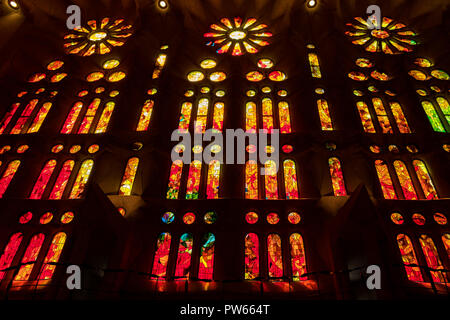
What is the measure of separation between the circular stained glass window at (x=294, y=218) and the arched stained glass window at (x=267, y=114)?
3964 millimetres

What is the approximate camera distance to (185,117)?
14.6 metres

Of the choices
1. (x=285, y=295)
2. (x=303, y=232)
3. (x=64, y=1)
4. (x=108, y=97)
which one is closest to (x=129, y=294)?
(x=285, y=295)

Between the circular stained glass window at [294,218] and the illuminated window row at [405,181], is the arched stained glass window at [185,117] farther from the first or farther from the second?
the illuminated window row at [405,181]

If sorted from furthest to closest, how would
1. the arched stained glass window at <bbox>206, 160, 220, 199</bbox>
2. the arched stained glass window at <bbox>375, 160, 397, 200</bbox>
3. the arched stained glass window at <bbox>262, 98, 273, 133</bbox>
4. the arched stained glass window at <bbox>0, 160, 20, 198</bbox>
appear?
the arched stained glass window at <bbox>262, 98, 273, 133</bbox>
the arched stained glass window at <bbox>0, 160, 20, 198</bbox>
the arched stained glass window at <bbox>206, 160, 220, 199</bbox>
the arched stained glass window at <bbox>375, 160, 397, 200</bbox>

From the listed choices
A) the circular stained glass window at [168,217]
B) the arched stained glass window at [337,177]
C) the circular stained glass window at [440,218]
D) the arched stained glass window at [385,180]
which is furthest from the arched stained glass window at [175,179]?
the circular stained glass window at [440,218]

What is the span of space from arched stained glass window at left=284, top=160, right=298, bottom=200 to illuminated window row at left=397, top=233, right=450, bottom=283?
138 inches

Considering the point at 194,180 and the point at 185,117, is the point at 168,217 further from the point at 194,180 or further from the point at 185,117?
the point at 185,117

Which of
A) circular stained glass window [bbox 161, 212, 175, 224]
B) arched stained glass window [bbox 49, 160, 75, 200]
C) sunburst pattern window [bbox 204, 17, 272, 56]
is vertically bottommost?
circular stained glass window [bbox 161, 212, 175, 224]

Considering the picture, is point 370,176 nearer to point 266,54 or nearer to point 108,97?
point 266,54

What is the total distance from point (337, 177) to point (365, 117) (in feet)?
12.8

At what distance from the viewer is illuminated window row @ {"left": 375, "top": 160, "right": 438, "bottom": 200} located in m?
11.5

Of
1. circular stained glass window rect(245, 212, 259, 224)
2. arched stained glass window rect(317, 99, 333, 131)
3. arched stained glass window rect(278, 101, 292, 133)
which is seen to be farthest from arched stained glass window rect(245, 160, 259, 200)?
arched stained glass window rect(317, 99, 333, 131)

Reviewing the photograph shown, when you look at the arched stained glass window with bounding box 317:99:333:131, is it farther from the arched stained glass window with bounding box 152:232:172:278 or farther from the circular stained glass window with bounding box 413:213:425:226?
the arched stained glass window with bounding box 152:232:172:278

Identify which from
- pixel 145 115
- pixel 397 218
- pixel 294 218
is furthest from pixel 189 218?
pixel 397 218
